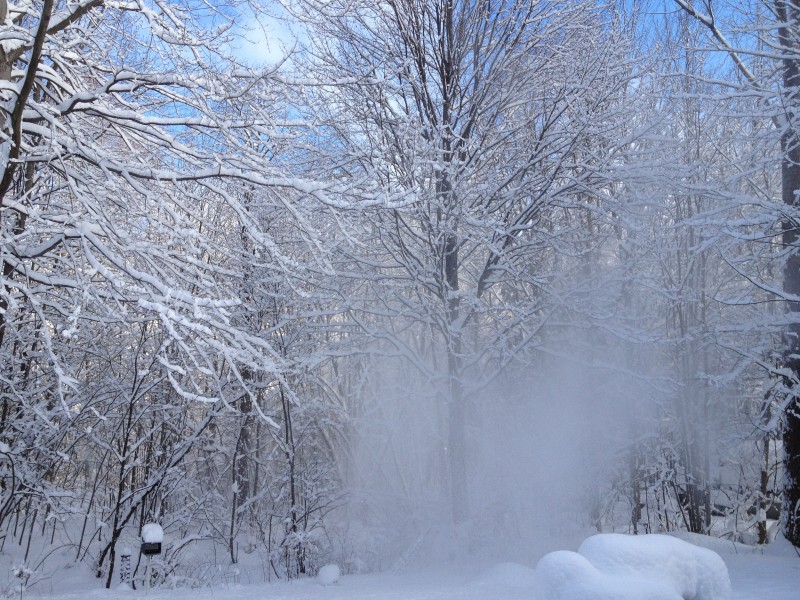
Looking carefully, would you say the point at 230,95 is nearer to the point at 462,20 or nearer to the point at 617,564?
the point at 617,564

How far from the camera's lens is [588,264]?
34.8 feet

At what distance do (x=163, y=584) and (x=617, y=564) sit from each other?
5628mm

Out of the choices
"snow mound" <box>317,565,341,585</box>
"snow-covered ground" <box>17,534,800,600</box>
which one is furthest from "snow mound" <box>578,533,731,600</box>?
"snow mound" <box>317,565,341,585</box>

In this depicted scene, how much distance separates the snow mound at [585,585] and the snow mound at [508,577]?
2.63 metres

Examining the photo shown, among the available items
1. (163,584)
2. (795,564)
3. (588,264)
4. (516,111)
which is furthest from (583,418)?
(163,584)

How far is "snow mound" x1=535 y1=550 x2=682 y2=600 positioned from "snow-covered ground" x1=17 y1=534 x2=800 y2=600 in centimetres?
204

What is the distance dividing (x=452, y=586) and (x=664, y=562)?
3074mm

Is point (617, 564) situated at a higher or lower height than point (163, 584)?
higher

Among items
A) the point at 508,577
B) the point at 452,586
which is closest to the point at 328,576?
the point at 452,586

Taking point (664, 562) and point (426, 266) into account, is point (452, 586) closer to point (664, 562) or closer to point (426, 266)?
point (664, 562)

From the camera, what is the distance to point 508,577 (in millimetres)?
6418

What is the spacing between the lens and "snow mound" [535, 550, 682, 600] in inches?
138

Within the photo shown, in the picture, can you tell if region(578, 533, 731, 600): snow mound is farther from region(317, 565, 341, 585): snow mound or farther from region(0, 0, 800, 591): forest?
region(317, 565, 341, 585): snow mound

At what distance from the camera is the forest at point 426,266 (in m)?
5.29
